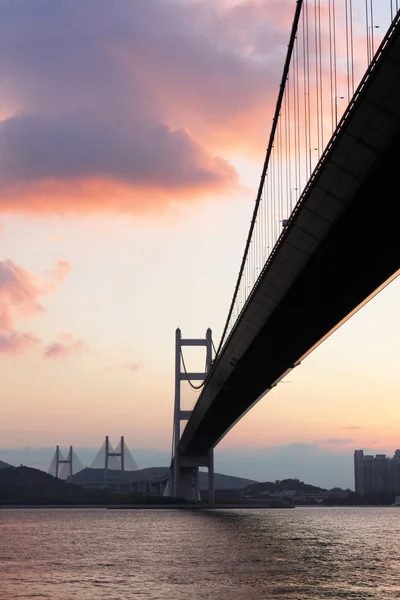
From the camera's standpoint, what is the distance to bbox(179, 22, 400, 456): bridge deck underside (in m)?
22.3

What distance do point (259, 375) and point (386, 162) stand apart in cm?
3373

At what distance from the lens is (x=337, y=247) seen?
29.6 metres

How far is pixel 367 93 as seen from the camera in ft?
70.8

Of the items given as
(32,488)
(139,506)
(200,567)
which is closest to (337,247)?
(200,567)

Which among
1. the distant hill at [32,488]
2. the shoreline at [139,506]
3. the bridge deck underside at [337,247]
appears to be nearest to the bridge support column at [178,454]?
the shoreline at [139,506]

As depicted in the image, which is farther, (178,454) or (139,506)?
(139,506)

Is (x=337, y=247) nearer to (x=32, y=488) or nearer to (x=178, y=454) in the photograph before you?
(x=178, y=454)

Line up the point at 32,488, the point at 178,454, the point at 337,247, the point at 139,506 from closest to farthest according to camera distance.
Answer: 1. the point at 337,247
2. the point at 178,454
3. the point at 139,506
4. the point at 32,488

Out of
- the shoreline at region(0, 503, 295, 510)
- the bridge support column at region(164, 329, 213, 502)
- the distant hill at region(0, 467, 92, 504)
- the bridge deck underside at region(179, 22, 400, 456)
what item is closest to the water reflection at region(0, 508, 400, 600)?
the bridge deck underside at region(179, 22, 400, 456)

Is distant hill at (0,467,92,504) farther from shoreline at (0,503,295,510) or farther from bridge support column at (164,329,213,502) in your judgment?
bridge support column at (164,329,213,502)

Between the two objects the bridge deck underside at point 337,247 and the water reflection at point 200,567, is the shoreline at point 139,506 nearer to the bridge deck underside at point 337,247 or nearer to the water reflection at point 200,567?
the water reflection at point 200,567

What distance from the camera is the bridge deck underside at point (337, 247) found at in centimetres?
2230

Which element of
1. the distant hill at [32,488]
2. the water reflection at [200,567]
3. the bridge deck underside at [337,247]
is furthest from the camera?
the distant hill at [32,488]

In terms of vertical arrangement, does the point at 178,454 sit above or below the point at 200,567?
above
